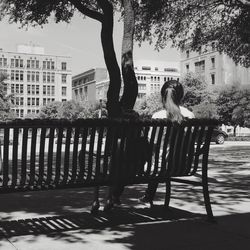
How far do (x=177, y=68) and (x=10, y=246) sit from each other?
17121cm

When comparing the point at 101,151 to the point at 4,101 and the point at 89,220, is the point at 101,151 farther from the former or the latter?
the point at 4,101

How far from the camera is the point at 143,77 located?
522ft

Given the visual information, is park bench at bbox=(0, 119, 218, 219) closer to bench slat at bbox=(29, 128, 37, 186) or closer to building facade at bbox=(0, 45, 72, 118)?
bench slat at bbox=(29, 128, 37, 186)

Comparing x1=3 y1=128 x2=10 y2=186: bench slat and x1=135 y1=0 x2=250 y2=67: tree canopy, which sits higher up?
x1=135 y1=0 x2=250 y2=67: tree canopy

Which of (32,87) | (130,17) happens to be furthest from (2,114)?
(32,87)

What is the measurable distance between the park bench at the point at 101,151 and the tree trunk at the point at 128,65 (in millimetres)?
2980

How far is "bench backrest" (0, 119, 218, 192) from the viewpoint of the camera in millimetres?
4270

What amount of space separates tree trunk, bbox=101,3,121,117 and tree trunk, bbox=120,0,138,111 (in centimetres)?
20

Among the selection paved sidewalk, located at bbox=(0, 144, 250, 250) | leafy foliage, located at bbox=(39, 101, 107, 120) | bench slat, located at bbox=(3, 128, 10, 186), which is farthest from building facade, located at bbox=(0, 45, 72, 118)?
bench slat, located at bbox=(3, 128, 10, 186)

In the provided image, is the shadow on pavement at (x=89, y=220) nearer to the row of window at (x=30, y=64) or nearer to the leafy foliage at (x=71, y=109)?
the leafy foliage at (x=71, y=109)

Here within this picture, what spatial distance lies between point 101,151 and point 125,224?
0.76 metres

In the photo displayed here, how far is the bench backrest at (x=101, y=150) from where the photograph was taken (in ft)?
14.0

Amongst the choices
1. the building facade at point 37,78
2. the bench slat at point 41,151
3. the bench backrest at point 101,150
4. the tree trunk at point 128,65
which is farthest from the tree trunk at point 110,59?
the building facade at point 37,78

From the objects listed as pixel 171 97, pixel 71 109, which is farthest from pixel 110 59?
pixel 71 109
